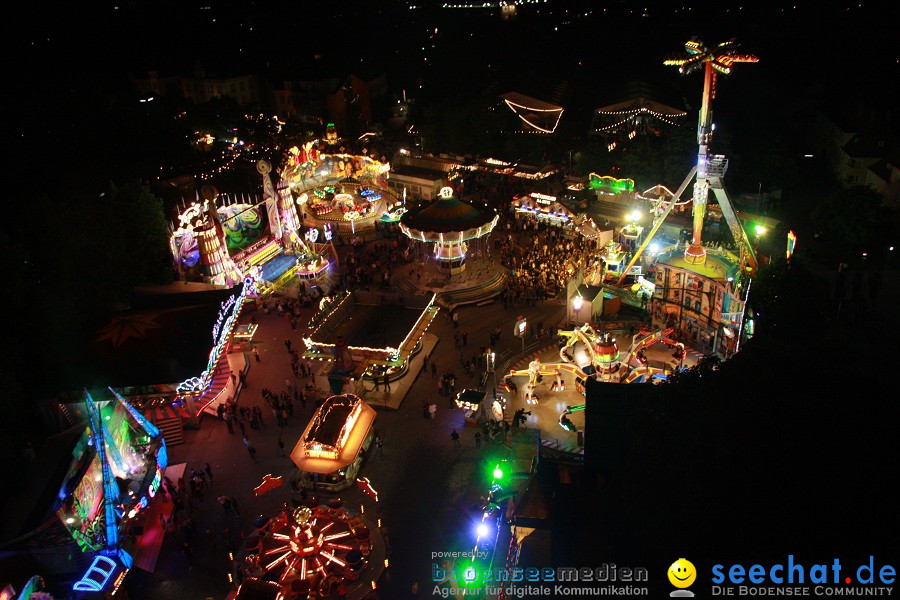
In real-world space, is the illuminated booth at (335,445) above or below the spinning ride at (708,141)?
below

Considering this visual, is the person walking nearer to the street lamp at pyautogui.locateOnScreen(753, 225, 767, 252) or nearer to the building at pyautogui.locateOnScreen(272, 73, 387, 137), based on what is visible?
the street lamp at pyautogui.locateOnScreen(753, 225, 767, 252)

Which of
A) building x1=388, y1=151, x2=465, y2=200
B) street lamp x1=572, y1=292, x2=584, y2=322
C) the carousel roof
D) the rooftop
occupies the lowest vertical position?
street lamp x1=572, y1=292, x2=584, y2=322

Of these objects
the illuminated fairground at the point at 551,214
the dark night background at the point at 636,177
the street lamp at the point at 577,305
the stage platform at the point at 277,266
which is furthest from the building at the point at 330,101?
the street lamp at the point at 577,305

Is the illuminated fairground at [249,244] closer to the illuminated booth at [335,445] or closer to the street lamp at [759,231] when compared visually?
the illuminated booth at [335,445]

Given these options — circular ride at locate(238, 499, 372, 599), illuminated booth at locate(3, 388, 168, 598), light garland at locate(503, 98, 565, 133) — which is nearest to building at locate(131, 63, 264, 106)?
light garland at locate(503, 98, 565, 133)

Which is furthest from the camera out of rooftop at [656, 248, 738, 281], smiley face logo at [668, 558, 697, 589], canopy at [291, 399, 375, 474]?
rooftop at [656, 248, 738, 281]

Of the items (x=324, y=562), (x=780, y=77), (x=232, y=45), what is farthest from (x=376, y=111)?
(x=324, y=562)

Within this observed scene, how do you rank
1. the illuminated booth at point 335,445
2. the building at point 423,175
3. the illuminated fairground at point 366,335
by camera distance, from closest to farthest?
the illuminated booth at point 335,445
the illuminated fairground at point 366,335
the building at point 423,175
